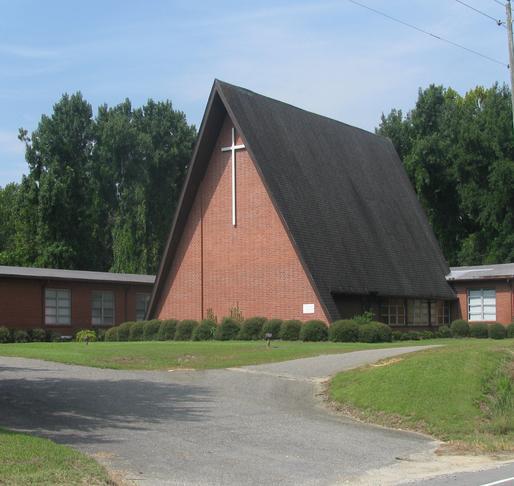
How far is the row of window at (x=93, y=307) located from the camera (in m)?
39.3

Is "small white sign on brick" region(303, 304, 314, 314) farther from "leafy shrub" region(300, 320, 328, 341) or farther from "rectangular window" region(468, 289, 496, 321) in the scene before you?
"rectangular window" region(468, 289, 496, 321)

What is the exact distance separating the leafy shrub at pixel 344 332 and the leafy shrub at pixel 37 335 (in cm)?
1445

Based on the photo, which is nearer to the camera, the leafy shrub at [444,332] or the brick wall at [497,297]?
the leafy shrub at [444,332]

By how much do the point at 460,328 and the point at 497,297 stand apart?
11.3ft

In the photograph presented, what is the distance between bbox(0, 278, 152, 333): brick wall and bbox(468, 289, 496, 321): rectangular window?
1754 cm

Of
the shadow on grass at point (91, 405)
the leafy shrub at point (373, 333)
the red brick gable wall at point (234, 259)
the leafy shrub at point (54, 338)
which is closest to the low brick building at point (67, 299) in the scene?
the leafy shrub at point (54, 338)

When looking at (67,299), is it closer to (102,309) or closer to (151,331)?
(102,309)

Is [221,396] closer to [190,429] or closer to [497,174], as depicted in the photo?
[190,429]

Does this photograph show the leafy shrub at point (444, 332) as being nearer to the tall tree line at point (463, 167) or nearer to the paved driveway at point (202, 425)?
the tall tree line at point (463, 167)

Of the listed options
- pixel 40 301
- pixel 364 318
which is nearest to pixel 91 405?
pixel 364 318

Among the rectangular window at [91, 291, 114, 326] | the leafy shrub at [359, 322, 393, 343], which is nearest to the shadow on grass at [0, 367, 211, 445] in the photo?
the leafy shrub at [359, 322, 393, 343]

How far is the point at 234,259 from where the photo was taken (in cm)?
3541

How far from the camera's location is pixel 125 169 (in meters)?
61.6

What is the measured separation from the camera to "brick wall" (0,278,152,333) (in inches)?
1467
